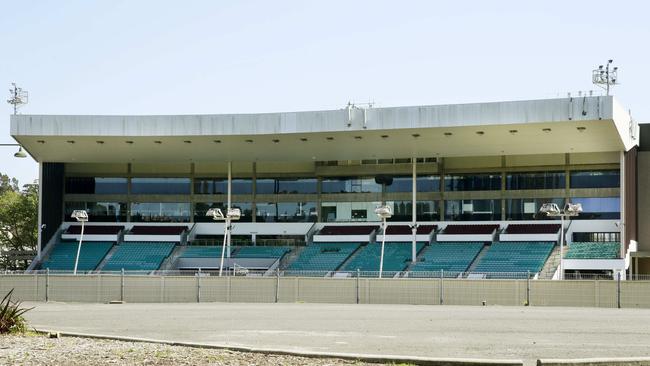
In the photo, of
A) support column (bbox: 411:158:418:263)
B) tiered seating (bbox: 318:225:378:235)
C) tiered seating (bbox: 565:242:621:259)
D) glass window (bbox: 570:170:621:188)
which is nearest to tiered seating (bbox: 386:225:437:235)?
support column (bbox: 411:158:418:263)

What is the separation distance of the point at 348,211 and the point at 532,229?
14.2m

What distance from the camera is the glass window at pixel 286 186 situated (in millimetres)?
73750

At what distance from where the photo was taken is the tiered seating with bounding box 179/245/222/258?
7000 centimetres

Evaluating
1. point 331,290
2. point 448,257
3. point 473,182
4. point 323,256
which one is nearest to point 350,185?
point 323,256

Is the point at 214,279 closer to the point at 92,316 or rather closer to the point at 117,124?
the point at 92,316

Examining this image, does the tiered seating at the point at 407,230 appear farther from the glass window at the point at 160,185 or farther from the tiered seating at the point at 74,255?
the tiered seating at the point at 74,255

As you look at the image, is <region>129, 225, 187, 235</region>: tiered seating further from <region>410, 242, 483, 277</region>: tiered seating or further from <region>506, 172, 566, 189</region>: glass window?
<region>506, 172, 566, 189</region>: glass window

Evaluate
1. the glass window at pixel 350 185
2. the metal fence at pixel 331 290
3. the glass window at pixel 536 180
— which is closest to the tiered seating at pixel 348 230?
the glass window at pixel 350 185

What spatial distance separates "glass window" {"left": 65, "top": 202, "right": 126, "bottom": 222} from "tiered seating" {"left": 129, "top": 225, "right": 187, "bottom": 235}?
1.95 m

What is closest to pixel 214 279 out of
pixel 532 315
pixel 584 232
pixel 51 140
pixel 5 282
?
pixel 5 282

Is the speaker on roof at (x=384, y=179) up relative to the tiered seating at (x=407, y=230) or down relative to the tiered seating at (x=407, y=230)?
up

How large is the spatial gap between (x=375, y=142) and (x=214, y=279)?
1071 inches

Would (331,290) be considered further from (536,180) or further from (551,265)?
(536,180)

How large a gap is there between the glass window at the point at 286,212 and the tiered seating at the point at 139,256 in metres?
7.13
